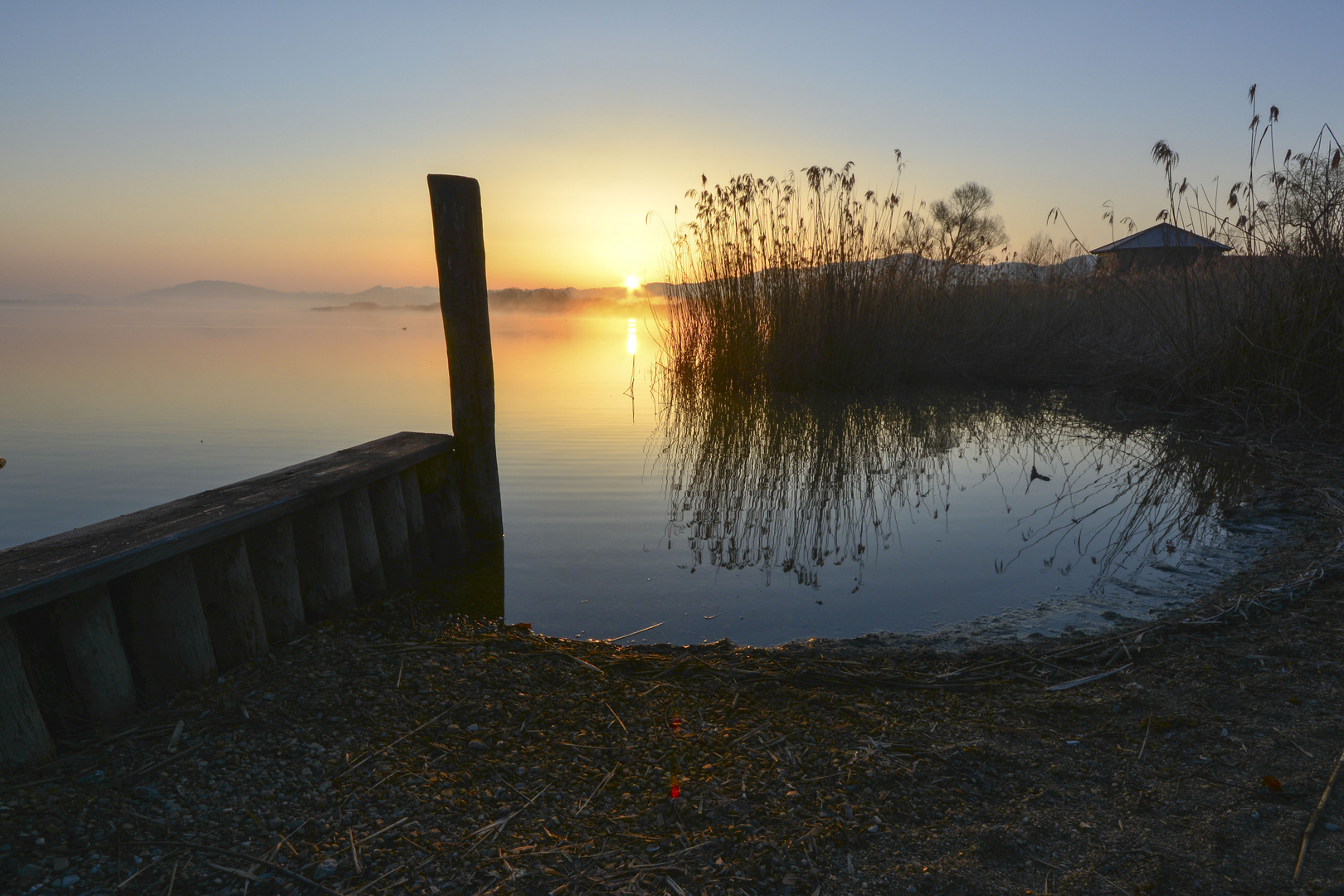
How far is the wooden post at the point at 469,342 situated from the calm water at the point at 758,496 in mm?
340

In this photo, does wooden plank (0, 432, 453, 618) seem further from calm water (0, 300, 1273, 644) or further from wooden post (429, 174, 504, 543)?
calm water (0, 300, 1273, 644)

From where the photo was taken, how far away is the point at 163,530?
6.53ft

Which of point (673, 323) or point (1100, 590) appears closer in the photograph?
point (1100, 590)

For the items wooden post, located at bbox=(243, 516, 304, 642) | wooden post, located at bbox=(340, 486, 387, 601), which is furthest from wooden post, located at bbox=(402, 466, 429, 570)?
wooden post, located at bbox=(243, 516, 304, 642)

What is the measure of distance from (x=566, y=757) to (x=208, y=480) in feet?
14.7

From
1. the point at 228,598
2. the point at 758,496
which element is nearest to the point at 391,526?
the point at 228,598

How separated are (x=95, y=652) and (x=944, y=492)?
14.0 ft

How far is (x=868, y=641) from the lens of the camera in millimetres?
2586

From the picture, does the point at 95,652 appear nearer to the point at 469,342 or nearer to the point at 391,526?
the point at 391,526

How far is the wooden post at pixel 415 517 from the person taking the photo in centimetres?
329

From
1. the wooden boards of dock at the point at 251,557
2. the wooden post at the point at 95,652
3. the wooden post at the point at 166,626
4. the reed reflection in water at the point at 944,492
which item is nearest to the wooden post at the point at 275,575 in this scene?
the wooden boards of dock at the point at 251,557

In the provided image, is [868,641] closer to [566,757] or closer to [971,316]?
[566,757]

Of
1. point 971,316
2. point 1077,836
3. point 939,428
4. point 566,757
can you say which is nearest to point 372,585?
point 566,757

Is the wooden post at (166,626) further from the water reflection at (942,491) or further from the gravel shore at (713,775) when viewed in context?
the water reflection at (942,491)
